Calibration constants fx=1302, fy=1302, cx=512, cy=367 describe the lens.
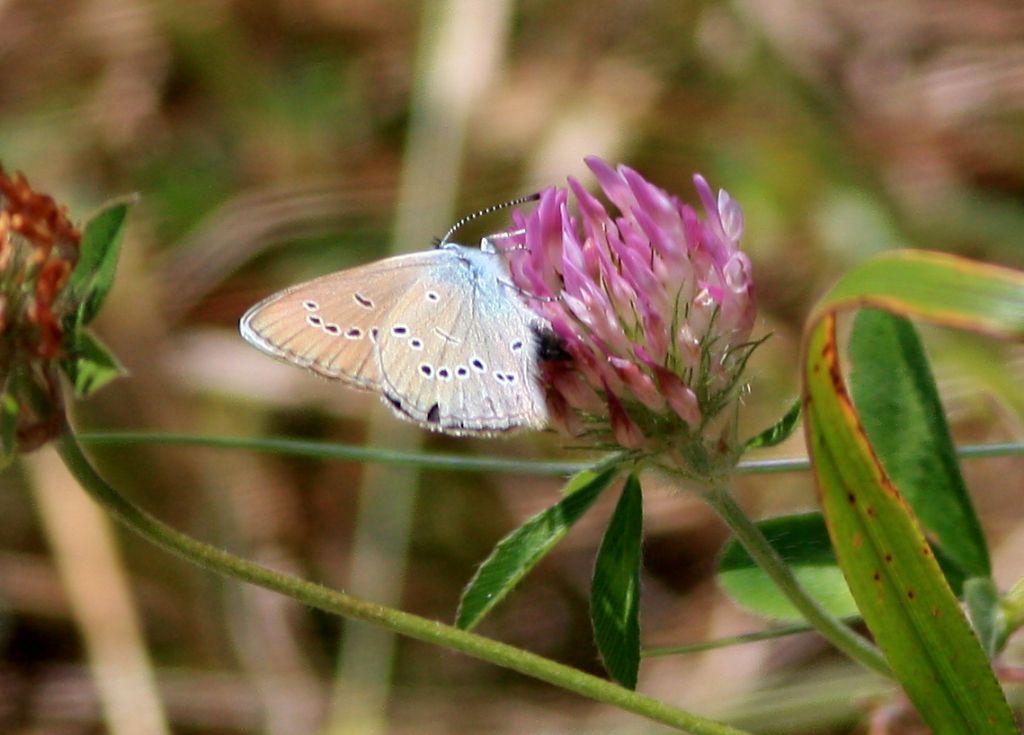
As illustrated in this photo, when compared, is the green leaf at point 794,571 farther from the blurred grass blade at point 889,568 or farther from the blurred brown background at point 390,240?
A: the blurred brown background at point 390,240

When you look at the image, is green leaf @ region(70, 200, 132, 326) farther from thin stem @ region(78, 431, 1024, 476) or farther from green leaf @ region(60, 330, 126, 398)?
thin stem @ region(78, 431, 1024, 476)

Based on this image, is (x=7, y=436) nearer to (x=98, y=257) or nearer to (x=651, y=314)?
(x=98, y=257)

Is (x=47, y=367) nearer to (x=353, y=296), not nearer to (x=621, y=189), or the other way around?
(x=353, y=296)

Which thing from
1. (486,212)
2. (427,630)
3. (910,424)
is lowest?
(427,630)

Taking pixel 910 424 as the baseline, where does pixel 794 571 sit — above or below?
below

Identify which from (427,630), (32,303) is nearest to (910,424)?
(427,630)

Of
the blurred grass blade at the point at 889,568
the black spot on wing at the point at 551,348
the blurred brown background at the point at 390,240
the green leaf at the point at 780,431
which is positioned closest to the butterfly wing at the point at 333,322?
the black spot on wing at the point at 551,348
